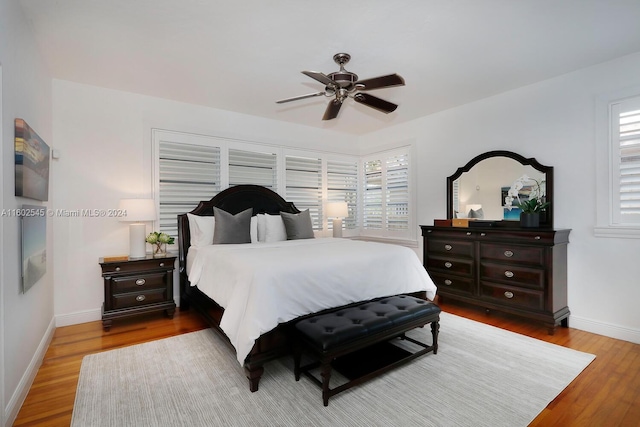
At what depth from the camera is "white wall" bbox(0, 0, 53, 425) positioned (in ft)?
6.08

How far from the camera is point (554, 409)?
198cm

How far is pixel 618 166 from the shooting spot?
313cm

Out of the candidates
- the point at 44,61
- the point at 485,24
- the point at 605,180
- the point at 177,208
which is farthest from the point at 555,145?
the point at 44,61

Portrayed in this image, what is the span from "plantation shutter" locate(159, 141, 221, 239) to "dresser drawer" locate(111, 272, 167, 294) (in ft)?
2.32

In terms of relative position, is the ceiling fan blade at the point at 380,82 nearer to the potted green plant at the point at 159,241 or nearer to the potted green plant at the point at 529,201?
the potted green plant at the point at 529,201

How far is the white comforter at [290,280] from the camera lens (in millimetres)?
2232

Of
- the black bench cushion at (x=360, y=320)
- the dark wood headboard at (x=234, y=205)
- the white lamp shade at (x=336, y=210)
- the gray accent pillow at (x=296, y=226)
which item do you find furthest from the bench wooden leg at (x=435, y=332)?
the white lamp shade at (x=336, y=210)

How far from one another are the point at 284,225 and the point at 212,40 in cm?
249

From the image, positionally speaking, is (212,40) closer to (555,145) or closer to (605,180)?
(555,145)

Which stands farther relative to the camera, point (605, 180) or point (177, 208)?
point (177, 208)

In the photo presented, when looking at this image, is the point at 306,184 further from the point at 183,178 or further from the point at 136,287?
the point at 136,287

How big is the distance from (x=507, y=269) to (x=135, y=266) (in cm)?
428

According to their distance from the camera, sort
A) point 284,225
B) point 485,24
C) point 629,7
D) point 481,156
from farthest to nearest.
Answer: point 284,225
point 481,156
point 485,24
point 629,7

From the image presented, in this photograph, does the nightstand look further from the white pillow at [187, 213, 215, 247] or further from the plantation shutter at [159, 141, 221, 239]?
the plantation shutter at [159, 141, 221, 239]
